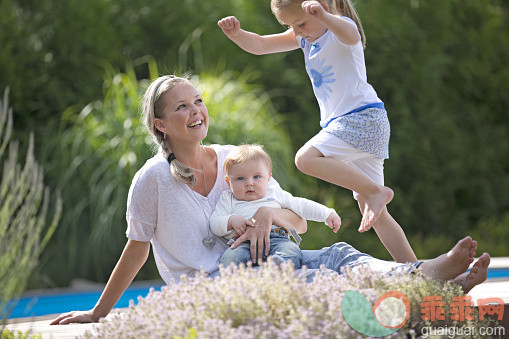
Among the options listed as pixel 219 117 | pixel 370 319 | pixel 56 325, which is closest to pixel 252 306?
pixel 370 319

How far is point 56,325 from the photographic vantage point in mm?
3248

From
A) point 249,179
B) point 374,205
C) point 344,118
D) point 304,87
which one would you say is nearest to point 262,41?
point 344,118

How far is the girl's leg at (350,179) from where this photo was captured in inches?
129

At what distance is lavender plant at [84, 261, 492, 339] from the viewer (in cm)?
229

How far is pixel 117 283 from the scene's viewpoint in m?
3.19

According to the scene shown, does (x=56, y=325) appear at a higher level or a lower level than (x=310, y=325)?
lower

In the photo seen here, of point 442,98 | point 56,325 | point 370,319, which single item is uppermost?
point 370,319

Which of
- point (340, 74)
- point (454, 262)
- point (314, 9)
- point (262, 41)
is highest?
point (314, 9)

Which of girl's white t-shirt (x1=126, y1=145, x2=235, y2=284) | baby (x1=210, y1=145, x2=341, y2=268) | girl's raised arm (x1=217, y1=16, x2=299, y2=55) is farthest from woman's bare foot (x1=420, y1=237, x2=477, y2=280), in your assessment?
girl's raised arm (x1=217, y1=16, x2=299, y2=55)

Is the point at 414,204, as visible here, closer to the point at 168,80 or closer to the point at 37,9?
the point at 37,9

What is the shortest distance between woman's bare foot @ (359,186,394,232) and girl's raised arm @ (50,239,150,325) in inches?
35.2

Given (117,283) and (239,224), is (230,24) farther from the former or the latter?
(117,283)

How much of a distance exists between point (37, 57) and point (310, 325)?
5444 mm

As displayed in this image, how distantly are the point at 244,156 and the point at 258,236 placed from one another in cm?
35
